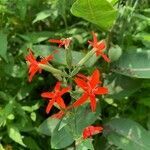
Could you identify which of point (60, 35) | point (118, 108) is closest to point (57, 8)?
point (60, 35)

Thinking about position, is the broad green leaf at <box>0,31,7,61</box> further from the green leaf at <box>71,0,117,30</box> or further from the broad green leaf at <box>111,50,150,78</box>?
the broad green leaf at <box>111,50,150,78</box>

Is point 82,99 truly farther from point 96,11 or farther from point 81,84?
point 96,11

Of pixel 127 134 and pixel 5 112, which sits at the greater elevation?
pixel 5 112

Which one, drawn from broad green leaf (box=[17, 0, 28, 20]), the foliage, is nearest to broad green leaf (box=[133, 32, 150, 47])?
the foliage

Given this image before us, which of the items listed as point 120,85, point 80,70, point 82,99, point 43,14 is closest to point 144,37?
point 120,85

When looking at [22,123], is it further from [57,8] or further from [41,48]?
[57,8]

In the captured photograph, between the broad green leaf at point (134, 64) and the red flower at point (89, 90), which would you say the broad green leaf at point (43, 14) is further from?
the red flower at point (89, 90)
